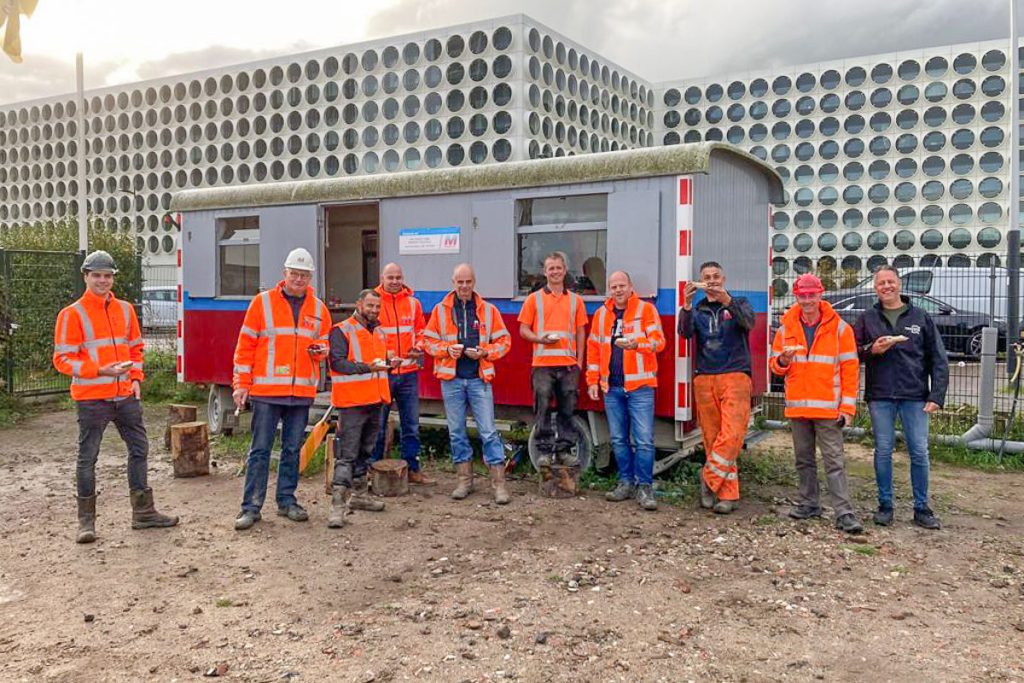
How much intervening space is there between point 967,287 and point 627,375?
19.2 ft

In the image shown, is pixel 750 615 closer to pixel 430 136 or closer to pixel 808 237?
pixel 430 136

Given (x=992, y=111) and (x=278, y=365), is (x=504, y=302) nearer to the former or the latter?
(x=278, y=365)

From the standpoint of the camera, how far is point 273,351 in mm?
6117

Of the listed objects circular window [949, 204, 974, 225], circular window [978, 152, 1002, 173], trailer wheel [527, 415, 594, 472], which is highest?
circular window [978, 152, 1002, 173]

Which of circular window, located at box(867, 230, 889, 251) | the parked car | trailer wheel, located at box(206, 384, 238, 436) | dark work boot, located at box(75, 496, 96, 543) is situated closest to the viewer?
dark work boot, located at box(75, 496, 96, 543)

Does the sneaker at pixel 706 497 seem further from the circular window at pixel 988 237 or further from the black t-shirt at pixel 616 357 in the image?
the circular window at pixel 988 237

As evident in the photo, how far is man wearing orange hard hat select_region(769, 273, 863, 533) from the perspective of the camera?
6.11 metres

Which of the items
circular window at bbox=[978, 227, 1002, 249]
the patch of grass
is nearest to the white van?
the patch of grass

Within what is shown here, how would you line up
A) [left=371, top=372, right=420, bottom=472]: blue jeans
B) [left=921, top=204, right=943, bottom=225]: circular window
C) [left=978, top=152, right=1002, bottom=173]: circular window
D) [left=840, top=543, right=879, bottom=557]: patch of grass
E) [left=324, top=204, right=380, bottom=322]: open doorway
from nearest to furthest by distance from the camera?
[left=840, top=543, right=879, bottom=557]: patch of grass → [left=371, top=372, right=420, bottom=472]: blue jeans → [left=324, top=204, right=380, bottom=322]: open doorway → [left=978, top=152, right=1002, bottom=173]: circular window → [left=921, top=204, right=943, bottom=225]: circular window

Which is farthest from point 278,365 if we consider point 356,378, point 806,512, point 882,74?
point 882,74

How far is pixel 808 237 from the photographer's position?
53.2 m

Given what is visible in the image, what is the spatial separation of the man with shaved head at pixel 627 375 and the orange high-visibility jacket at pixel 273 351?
2.23 m

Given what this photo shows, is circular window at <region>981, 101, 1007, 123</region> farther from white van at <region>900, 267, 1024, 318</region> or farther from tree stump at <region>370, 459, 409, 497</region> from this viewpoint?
tree stump at <region>370, 459, 409, 497</region>

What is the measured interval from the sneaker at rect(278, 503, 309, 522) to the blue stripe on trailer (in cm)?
245
